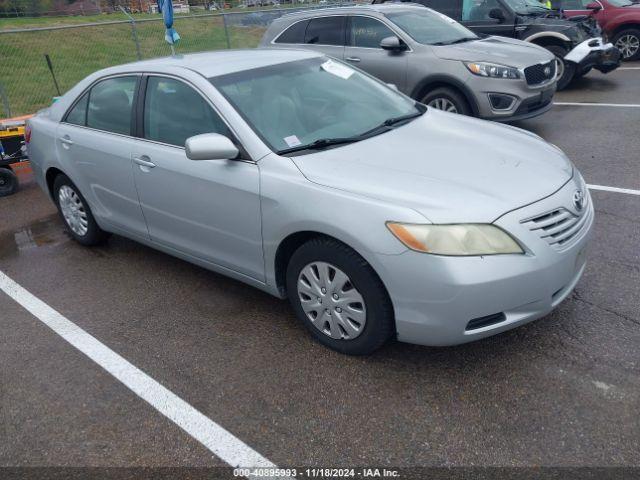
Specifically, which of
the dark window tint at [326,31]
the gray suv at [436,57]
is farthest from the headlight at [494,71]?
the dark window tint at [326,31]

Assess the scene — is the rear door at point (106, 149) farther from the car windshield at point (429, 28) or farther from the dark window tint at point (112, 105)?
the car windshield at point (429, 28)

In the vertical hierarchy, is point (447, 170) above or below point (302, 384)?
above

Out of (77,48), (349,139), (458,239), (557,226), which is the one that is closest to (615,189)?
(557,226)

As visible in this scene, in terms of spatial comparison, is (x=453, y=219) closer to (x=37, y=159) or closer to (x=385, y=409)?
(x=385, y=409)

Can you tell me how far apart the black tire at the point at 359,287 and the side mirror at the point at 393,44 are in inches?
195

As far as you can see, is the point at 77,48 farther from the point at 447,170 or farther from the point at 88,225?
the point at 447,170

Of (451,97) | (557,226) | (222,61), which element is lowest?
(451,97)

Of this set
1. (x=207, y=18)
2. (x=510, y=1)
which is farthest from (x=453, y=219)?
(x=207, y=18)

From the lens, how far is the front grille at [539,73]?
271 inches

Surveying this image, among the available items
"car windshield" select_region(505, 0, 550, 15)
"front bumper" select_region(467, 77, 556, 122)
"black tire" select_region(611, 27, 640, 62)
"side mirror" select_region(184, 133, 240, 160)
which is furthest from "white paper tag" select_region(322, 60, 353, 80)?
"black tire" select_region(611, 27, 640, 62)

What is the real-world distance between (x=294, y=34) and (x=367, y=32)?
3.97 feet

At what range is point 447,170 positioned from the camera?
3.05 m

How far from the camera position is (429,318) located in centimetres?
273

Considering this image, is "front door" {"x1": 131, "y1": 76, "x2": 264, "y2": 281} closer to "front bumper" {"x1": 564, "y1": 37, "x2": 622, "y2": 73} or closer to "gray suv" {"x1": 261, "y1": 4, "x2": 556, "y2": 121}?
"gray suv" {"x1": 261, "y1": 4, "x2": 556, "y2": 121}
